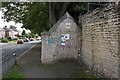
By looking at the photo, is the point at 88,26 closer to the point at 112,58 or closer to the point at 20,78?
the point at 112,58

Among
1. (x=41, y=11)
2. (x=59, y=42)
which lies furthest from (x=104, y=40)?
(x=41, y=11)

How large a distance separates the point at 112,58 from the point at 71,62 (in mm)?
5528

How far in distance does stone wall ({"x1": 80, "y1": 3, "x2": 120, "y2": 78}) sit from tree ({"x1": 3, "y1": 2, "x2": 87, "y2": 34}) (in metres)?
6.72

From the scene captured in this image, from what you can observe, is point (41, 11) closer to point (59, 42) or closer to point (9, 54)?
point (9, 54)

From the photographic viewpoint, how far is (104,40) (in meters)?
7.81

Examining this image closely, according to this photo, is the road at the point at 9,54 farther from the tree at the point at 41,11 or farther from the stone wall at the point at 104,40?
the stone wall at the point at 104,40

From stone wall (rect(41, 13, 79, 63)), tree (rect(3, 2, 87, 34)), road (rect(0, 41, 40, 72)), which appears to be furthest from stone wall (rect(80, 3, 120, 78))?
tree (rect(3, 2, 87, 34))

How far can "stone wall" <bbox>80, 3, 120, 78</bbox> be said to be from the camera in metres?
6.70

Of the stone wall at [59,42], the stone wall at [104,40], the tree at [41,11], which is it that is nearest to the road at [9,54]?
the stone wall at [59,42]

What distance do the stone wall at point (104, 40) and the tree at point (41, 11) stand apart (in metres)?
6.72

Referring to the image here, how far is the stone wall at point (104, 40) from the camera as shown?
6.70m

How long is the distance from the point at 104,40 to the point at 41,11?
44.8ft

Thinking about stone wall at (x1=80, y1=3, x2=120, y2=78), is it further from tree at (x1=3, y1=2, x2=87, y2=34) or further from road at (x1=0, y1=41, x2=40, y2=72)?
tree at (x1=3, y1=2, x2=87, y2=34)

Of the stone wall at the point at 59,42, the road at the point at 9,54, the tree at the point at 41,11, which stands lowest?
the road at the point at 9,54
